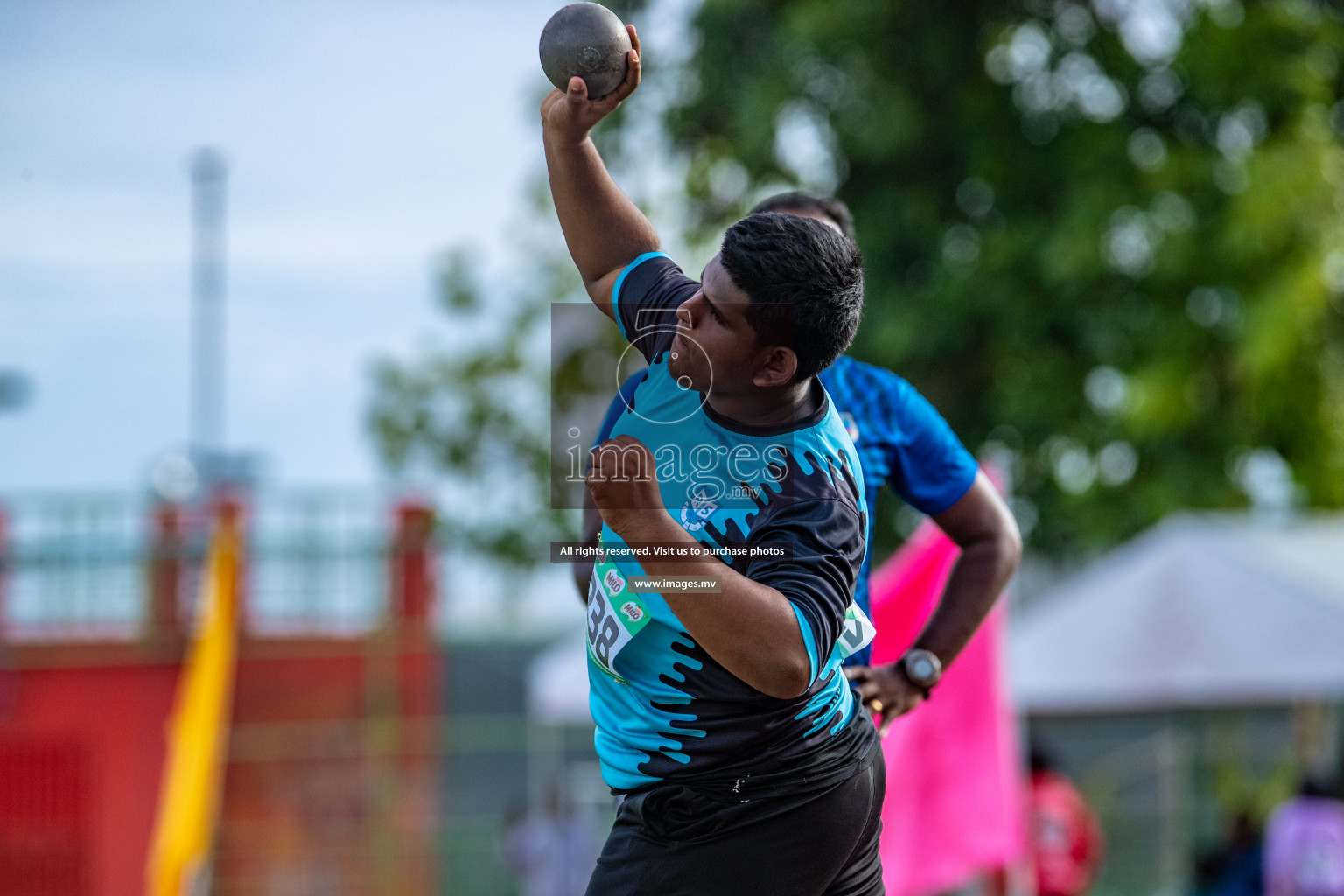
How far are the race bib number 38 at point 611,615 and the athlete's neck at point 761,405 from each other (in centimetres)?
25

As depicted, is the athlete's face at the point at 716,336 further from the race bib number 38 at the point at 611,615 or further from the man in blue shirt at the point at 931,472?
the man in blue shirt at the point at 931,472

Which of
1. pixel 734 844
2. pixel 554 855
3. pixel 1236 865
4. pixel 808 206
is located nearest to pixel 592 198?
pixel 808 206

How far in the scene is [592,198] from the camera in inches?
82.0

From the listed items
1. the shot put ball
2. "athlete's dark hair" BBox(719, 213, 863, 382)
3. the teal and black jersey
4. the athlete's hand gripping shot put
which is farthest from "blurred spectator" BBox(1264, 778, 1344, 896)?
the shot put ball

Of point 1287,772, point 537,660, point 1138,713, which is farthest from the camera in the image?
point 537,660

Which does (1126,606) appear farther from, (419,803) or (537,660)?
(537,660)

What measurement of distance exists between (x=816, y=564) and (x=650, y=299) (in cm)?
47

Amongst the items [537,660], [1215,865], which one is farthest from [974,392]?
[537,660]

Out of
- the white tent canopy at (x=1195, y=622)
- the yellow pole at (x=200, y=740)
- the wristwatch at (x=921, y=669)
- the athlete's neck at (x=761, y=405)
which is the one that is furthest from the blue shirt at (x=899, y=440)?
the white tent canopy at (x=1195, y=622)

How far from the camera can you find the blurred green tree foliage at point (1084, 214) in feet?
27.9

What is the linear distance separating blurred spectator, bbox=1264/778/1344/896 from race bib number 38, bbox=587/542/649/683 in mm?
5872

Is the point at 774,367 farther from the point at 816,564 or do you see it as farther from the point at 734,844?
the point at 734,844

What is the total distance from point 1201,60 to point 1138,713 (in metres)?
8.35

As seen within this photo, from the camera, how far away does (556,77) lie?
2.02 metres
